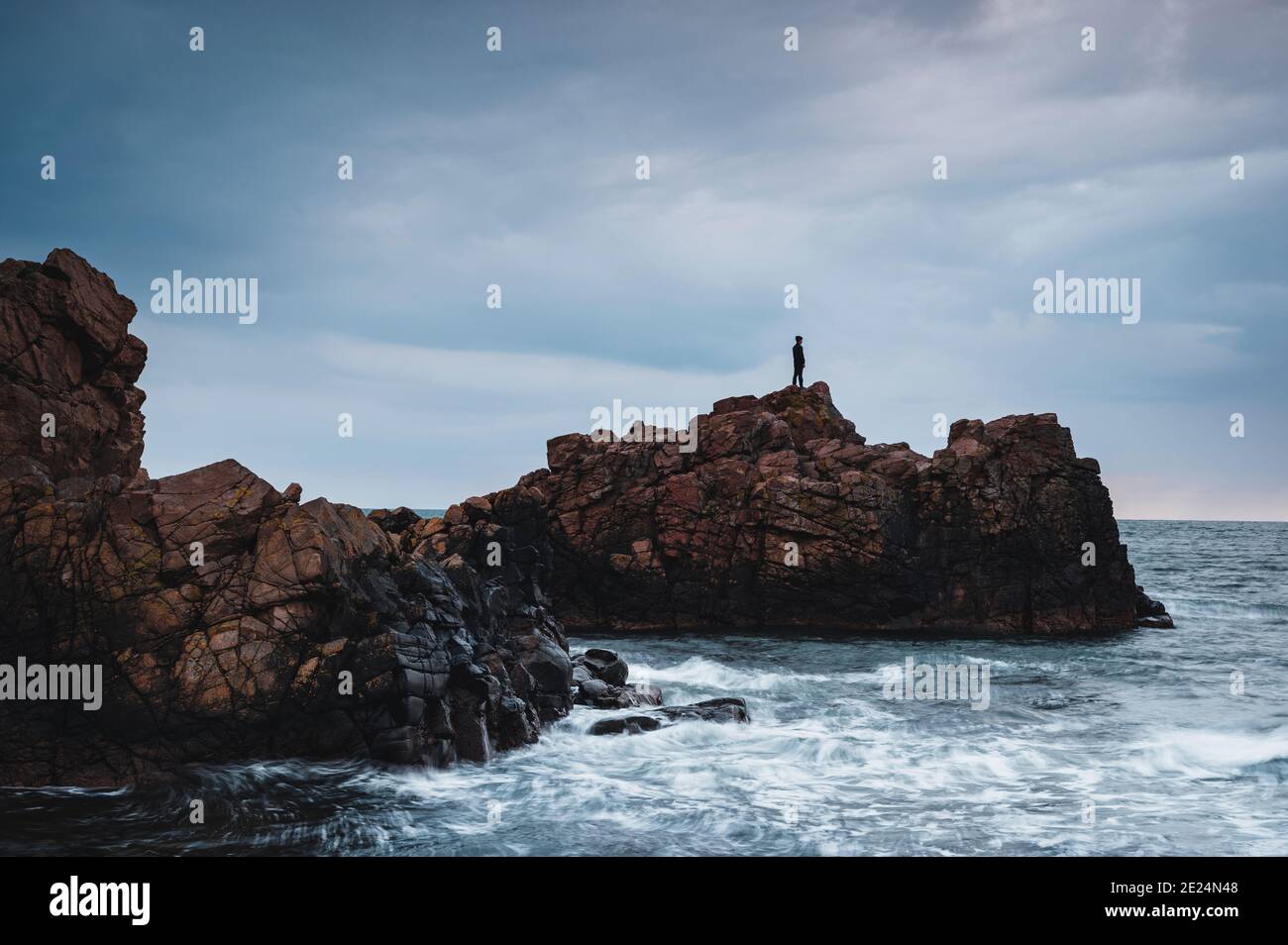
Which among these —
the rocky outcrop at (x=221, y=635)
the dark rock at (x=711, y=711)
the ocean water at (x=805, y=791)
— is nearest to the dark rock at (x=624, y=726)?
the ocean water at (x=805, y=791)

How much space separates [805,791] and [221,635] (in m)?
13.3

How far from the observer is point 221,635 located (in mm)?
20297

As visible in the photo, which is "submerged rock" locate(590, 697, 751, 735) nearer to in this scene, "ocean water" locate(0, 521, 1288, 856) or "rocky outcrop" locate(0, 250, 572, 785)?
"ocean water" locate(0, 521, 1288, 856)

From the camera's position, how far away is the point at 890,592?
48.5 metres

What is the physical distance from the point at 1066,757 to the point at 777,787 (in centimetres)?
797

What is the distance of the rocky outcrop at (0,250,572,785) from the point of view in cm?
1958

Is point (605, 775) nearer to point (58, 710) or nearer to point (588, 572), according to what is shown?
point (58, 710)

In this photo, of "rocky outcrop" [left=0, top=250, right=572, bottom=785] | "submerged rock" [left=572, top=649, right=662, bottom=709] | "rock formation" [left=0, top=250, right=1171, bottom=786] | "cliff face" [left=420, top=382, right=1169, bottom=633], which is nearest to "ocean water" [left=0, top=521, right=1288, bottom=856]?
"rocky outcrop" [left=0, top=250, right=572, bottom=785]

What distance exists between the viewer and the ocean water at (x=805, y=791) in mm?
16312

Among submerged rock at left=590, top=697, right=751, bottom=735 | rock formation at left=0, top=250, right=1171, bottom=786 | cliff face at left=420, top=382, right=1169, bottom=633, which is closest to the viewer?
rock formation at left=0, top=250, right=1171, bottom=786

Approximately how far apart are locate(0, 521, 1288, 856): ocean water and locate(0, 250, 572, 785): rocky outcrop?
2.88ft

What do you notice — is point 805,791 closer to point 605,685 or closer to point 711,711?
point 711,711
